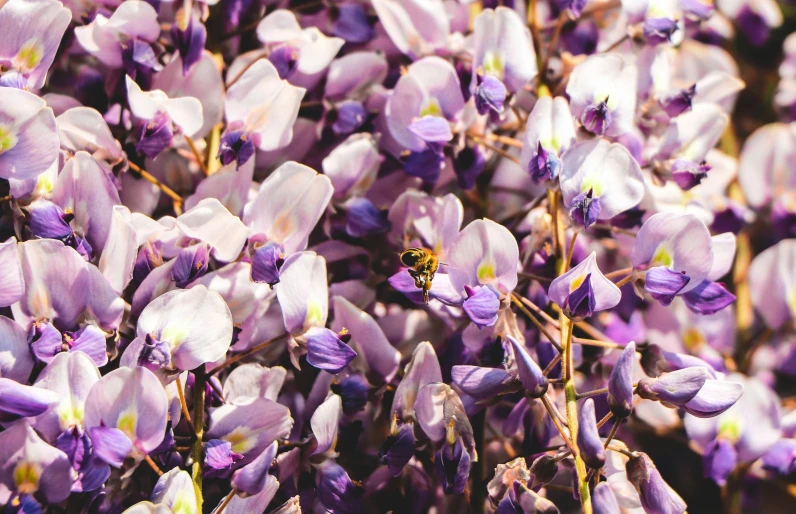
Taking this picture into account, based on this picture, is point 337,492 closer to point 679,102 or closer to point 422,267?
point 422,267

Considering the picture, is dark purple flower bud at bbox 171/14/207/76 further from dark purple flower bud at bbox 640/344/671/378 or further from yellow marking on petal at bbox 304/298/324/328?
dark purple flower bud at bbox 640/344/671/378

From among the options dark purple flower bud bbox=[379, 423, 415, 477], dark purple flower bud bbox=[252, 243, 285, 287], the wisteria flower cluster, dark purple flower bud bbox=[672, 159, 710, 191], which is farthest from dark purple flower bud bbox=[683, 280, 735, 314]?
dark purple flower bud bbox=[252, 243, 285, 287]

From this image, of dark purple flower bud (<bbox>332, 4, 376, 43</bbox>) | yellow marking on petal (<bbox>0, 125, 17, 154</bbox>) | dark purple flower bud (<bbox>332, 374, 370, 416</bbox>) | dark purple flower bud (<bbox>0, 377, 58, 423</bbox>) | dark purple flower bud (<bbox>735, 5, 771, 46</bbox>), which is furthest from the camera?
dark purple flower bud (<bbox>735, 5, 771, 46</bbox>)

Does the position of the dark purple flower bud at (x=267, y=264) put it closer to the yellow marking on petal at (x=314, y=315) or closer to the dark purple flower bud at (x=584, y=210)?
the yellow marking on petal at (x=314, y=315)

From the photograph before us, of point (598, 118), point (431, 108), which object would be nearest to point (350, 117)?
point (431, 108)

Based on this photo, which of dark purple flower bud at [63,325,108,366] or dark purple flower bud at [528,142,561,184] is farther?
dark purple flower bud at [528,142,561,184]

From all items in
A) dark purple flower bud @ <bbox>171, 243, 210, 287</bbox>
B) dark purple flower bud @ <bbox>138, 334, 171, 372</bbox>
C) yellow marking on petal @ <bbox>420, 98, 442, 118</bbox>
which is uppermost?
yellow marking on petal @ <bbox>420, 98, 442, 118</bbox>

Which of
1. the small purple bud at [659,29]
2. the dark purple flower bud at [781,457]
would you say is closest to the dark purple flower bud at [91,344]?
Result: the small purple bud at [659,29]

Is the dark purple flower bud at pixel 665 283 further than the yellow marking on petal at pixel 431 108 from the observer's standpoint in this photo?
No
